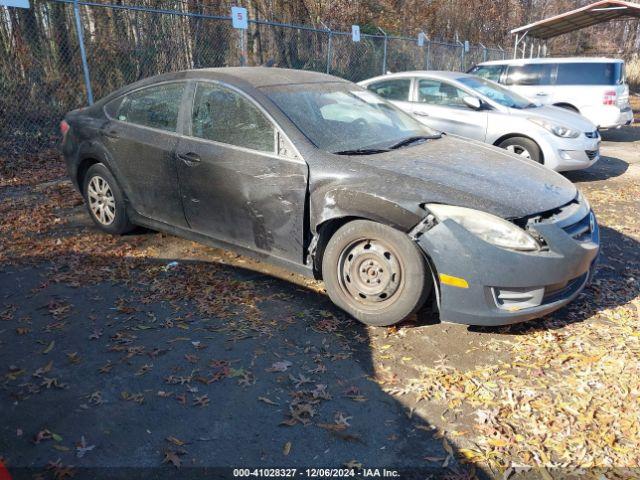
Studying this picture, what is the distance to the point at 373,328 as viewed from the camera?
12.0 feet

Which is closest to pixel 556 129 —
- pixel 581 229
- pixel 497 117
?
pixel 497 117

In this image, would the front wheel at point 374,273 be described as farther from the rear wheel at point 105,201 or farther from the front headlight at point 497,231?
the rear wheel at point 105,201

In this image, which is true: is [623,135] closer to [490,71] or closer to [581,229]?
[490,71]

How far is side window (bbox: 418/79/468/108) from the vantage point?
8.20 meters

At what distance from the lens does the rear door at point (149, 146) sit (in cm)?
444

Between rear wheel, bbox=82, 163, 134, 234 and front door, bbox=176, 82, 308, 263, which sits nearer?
front door, bbox=176, 82, 308, 263

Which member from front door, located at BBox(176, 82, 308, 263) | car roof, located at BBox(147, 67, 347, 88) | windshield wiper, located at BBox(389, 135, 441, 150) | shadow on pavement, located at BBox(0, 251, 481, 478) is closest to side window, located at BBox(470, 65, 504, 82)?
windshield wiper, located at BBox(389, 135, 441, 150)

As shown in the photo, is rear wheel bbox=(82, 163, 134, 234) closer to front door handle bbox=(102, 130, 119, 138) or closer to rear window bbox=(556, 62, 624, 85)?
front door handle bbox=(102, 130, 119, 138)

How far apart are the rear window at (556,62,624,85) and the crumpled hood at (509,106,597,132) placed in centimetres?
423

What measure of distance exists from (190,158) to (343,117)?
1.31 m

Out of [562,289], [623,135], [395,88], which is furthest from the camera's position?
[623,135]

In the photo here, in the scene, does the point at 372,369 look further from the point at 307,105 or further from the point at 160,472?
the point at 307,105

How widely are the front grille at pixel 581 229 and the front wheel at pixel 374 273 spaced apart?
3.23ft

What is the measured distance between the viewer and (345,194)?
3.51 meters
